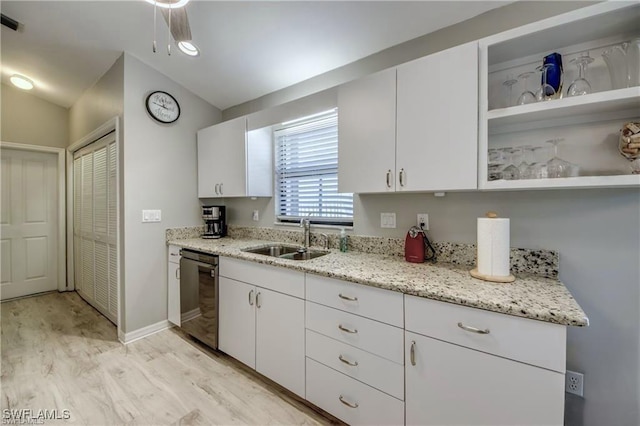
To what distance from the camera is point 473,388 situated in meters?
1.11

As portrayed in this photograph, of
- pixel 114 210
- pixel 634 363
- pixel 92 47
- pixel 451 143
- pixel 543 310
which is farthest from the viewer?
pixel 114 210

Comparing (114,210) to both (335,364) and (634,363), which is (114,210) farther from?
(634,363)

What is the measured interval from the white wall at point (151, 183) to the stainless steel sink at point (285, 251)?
3.54ft

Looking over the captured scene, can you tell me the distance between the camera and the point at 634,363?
128cm

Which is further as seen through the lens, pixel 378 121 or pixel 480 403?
pixel 378 121

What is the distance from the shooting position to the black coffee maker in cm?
289

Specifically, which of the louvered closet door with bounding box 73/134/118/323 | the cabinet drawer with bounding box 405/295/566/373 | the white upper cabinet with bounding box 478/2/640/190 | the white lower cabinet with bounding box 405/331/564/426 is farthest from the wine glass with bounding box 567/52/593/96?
the louvered closet door with bounding box 73/134/118/323

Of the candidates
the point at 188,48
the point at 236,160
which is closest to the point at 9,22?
the point at 188,48

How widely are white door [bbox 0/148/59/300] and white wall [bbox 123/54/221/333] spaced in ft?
8.33

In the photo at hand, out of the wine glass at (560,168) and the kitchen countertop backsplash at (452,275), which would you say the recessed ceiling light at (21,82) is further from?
the wine glass at (560,168)

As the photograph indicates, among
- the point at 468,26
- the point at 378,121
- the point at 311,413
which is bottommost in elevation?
the point at 311,413

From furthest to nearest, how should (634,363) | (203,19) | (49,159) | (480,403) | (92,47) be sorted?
(49,159), (92,47), (203,19), (634,363), (480,403)

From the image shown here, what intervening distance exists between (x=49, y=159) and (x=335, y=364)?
16.3 ft

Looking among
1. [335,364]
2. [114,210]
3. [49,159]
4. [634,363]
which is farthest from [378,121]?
[49,159]
